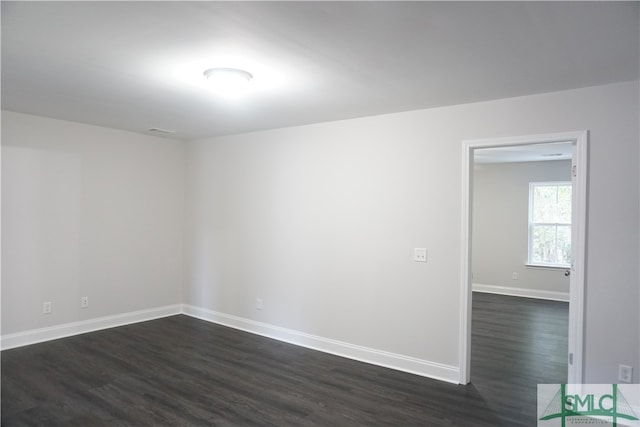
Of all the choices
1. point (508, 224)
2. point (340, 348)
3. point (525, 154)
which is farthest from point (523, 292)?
point (340, 348)

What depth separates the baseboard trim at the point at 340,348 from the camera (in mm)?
3705

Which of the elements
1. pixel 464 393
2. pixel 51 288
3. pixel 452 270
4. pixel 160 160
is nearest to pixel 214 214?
pixel 160 160

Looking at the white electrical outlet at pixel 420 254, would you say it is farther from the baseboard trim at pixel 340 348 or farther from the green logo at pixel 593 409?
the green logo at pixel 593 409

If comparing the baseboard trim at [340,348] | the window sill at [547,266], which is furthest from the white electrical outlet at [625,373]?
the window sill at [547,266]

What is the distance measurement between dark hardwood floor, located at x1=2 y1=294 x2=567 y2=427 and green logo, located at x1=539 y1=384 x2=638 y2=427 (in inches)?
7.6

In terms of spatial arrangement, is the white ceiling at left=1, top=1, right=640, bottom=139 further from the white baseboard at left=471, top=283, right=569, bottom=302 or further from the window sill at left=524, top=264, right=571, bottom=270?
the white baseboard at left=471, top=283, right=569, bottom=302

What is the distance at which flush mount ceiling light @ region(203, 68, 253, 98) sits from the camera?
2.75m

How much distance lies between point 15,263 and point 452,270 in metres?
4.42

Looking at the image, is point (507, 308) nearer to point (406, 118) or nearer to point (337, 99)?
point (406, 118)

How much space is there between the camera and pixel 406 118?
12.8ft

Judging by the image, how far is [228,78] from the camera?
2805 mm

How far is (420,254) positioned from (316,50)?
2154 mm

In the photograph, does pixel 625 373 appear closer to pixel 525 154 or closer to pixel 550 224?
pixel 525 154

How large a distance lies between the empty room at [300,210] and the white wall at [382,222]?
0.02 m
